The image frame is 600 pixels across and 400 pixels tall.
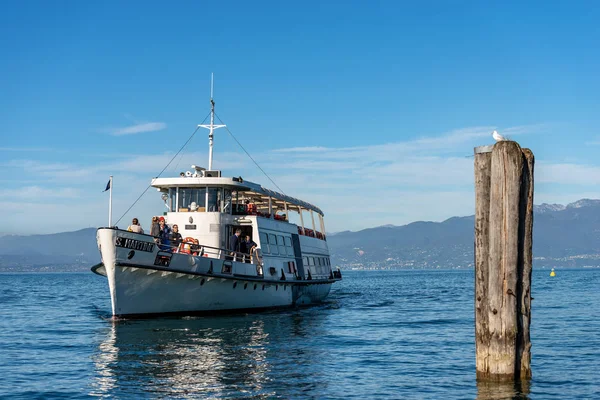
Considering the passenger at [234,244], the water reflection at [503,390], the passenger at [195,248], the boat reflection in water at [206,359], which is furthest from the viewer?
the passenger at [234,244]

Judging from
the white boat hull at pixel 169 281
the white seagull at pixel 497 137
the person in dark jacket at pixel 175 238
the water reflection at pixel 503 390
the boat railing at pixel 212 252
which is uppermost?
the white seagull at pixel 497 137

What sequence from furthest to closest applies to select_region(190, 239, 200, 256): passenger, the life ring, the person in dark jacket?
select_region(190, 239, 200, 256): passenger < the life ring < the person in dark jacket

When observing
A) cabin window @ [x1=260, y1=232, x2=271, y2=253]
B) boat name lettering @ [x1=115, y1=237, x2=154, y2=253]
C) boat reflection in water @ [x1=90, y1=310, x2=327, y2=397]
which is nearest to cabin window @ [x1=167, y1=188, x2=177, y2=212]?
cabin window @ [x1=260, y1=232, x2=271, y2=253]

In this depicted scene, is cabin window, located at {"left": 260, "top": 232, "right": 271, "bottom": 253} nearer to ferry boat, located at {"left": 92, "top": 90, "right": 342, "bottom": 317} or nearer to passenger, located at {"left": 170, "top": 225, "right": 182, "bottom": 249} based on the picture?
ferry boat, located at {"left": 92, "top": 90, "right": 342, "bottom": 317}

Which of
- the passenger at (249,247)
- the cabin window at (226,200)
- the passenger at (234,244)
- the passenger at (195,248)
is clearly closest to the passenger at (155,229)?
the passenger at (195,248)

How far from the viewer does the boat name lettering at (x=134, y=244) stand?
24312 millimetres

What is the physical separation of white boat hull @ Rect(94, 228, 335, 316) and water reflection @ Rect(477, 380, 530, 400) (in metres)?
14.5

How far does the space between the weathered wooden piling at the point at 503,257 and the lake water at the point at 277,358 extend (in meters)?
0.82

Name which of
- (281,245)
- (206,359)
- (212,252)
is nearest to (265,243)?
(281,245)

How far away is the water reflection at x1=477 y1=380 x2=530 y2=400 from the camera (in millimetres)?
12852

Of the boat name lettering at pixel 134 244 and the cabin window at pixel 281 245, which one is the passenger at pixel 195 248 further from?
the cabin window at pixel 281 245

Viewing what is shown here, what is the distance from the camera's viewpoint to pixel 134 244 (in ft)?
81.0

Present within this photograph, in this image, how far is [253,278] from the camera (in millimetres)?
A: 29125

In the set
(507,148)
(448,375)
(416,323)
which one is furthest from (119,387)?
(416,323)
